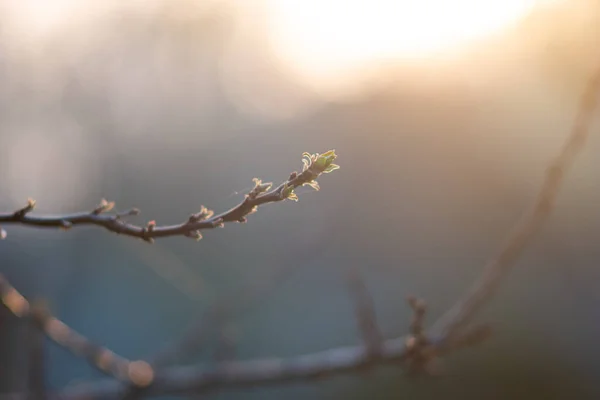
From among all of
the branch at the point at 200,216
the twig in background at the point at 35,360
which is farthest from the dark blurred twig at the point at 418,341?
the branch at the point at 200,216

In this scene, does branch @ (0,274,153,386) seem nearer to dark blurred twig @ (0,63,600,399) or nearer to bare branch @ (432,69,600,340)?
dark blurred twig @ (0,63,600,399)

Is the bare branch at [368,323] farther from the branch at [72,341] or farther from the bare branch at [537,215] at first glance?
the branch at [72,341]

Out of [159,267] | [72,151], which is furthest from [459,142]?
[72,151]

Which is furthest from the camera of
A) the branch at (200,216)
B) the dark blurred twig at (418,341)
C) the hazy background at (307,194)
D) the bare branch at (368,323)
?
the hazy background at (307,194)

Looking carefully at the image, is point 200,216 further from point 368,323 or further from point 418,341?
point 368,323

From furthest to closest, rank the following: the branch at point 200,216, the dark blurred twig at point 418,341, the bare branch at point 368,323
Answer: the bare branch at point 368,323
the dark blurred twig at point 418,341
the branch at point 200,216

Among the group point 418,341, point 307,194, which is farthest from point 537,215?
point 307,194
